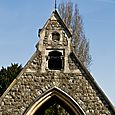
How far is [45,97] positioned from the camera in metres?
11.6

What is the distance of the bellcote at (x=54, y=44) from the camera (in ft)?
39.9

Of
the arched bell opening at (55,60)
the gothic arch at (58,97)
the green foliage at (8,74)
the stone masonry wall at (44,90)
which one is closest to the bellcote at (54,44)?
the arched bell opening at (55,60)

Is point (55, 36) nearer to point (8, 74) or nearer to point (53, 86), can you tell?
point (53, 86)

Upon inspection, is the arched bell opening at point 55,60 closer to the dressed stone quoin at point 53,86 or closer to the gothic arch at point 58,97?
the dressed stone quoin at point 53,86

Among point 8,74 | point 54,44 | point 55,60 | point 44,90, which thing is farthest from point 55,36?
point 8,74

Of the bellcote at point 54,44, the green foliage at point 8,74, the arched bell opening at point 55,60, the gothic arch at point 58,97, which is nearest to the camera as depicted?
the gothic arch at point 58,97

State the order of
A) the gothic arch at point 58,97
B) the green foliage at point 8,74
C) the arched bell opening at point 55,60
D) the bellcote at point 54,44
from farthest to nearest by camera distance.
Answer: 1. the green foliage at point 8,74
2. the arched bell opening at point 55,60
3. the bellcote at point 54,44
4. the gothic arch at point 58,97

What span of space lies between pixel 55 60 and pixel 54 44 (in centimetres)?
64

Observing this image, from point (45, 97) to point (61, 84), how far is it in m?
0.74

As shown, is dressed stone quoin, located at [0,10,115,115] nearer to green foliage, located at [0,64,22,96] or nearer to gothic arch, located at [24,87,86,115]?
gothic arch, located at [24,87,86,115]

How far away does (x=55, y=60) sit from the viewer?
12.4m

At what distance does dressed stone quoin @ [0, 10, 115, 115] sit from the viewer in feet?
37.9

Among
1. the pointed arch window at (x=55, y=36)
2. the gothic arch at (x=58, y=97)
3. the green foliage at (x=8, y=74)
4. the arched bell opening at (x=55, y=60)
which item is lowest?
the gothic arch at (x=58, y=97)

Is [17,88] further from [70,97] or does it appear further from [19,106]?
[70,97]
